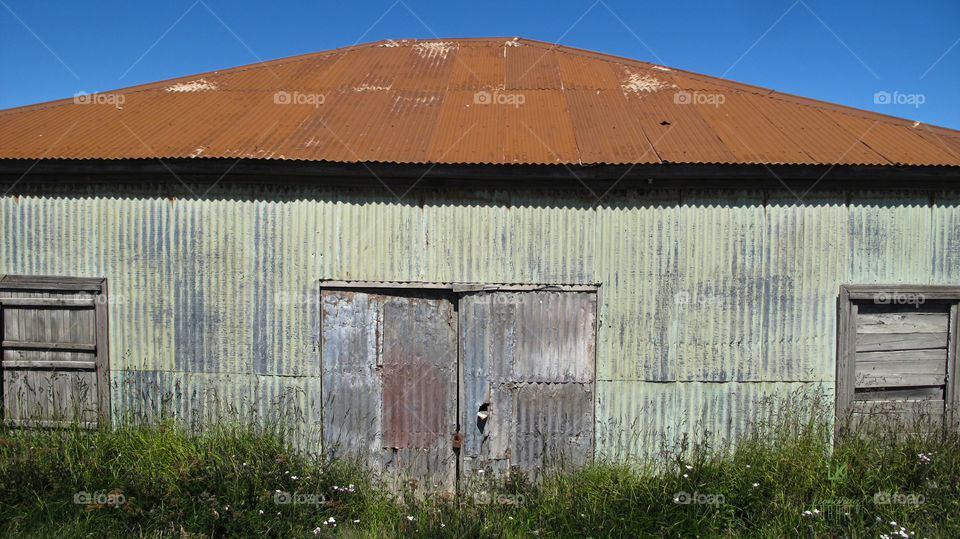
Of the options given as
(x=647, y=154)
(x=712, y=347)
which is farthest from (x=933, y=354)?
(x=647, y=154)

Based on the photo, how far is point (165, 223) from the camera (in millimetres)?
4504

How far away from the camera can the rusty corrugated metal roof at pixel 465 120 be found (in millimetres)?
4434

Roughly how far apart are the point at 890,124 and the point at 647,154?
316 cm

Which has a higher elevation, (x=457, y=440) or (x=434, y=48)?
(x=434, y=48)

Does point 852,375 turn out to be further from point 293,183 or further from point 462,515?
point 293,183
